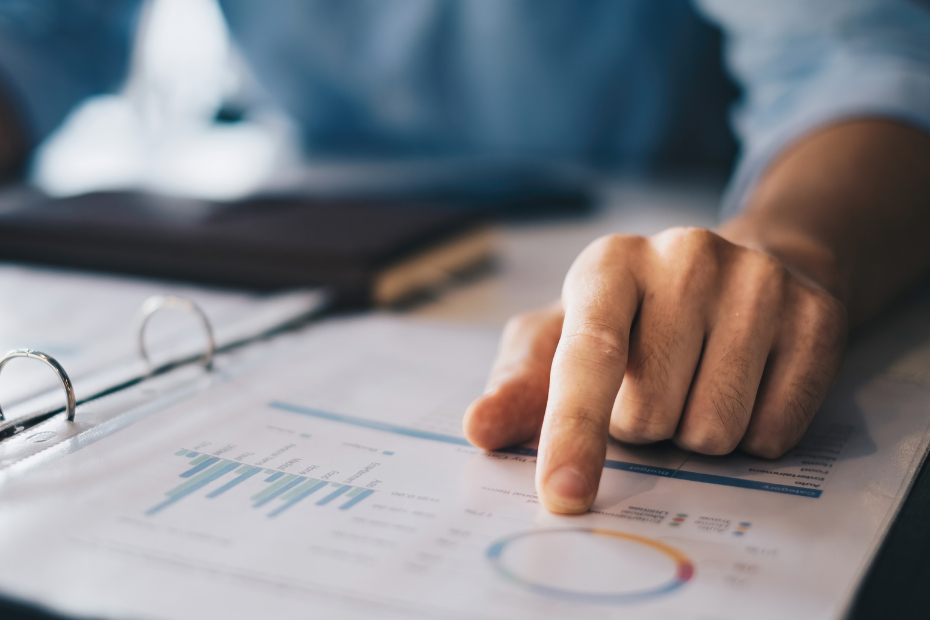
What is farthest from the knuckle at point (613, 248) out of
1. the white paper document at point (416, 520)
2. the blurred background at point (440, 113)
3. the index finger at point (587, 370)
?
the blurred background at point (440, 113)

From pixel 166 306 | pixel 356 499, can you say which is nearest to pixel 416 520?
pixel 356 499

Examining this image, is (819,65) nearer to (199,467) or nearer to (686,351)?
(686,351)

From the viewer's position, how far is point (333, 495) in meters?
0.33

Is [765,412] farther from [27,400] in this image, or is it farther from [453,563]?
[27,400]

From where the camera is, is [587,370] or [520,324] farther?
[520,324]

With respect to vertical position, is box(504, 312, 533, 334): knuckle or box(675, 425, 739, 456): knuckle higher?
box(504, 312, 533, 334): knuckle

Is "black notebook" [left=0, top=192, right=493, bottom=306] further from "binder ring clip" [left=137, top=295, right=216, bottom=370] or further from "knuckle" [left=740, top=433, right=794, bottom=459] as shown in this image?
"knuckle" [left=740, top=433, right=794, bottom=459]

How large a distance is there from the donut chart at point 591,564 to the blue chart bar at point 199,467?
0.15 metres

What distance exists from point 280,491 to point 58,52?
1.04 meters

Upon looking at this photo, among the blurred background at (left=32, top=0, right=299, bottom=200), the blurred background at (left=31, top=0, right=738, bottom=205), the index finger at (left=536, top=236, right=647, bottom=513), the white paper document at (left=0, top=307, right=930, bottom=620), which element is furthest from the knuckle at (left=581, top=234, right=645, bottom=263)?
the blurred background at (left=32, top=0, right=299, bottom=200)

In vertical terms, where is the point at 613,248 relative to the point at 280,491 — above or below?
above

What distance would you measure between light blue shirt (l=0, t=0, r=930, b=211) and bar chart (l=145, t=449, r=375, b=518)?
73 cm

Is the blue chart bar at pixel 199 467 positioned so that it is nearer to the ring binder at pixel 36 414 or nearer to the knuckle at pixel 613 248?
the ring binder at pixel 36 414

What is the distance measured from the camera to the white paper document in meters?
0.26
